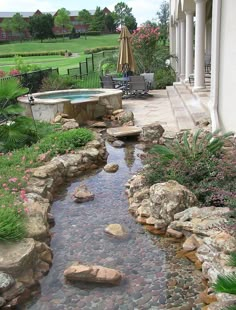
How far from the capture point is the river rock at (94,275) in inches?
158

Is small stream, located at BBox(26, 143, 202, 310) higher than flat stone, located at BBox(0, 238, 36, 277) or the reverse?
the reverse

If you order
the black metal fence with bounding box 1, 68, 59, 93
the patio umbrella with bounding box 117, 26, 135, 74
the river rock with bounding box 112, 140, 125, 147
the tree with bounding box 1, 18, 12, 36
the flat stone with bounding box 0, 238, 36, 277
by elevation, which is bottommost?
the river rock with bounding box 112, 140, 125, 147

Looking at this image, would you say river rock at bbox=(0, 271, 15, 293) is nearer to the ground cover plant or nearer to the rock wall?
the rock wall

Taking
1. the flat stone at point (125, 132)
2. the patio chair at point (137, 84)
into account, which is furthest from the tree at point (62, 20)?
the flat stone at point (125, 132)

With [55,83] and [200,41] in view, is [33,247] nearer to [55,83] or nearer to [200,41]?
[200,41]

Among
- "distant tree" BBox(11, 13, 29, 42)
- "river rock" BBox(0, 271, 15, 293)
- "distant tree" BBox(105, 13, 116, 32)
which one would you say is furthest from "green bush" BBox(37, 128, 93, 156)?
"distant tree" BBox(105, 13, 116, 32)

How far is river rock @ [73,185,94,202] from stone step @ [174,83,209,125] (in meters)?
3.59

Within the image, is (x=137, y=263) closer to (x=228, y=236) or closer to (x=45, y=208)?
(x=228, y=236)

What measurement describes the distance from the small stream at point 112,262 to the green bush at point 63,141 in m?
1.70

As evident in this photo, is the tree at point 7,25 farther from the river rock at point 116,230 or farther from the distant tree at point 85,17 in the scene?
the river rock at point 116,230

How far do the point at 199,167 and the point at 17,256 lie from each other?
2870mm

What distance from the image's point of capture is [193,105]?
35.3 ft

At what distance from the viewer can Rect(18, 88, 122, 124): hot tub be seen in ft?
36.7

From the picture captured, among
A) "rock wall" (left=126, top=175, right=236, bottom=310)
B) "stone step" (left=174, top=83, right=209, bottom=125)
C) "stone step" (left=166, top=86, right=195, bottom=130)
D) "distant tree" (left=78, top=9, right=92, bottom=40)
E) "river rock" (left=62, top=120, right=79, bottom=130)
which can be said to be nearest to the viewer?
"rock wall" (left=126, top=175, right=236, bottom=310)
